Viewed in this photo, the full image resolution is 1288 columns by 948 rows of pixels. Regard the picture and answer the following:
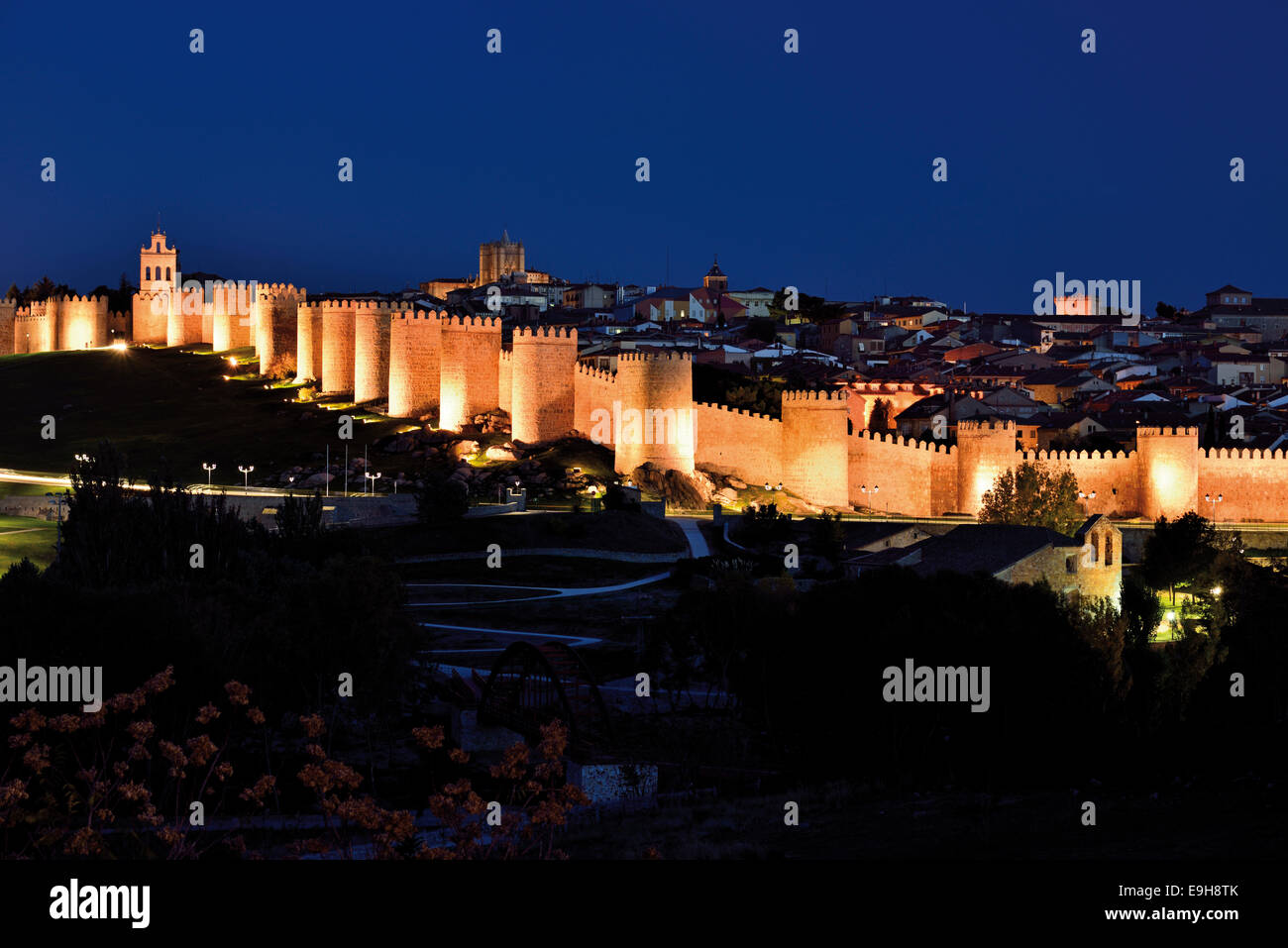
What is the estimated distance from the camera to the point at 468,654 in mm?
31828

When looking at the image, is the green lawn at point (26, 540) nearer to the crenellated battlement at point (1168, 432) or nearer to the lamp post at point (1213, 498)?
the crenellated battlement at point (1168, 432)

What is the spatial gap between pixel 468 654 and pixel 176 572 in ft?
19.2

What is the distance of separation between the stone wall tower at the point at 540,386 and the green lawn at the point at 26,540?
14184 mm

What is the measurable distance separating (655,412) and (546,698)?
22.4 meters

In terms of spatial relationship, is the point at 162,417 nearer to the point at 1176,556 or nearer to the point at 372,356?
the point at 372,356

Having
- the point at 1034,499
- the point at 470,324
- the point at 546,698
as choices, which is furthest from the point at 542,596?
the point at 470,324

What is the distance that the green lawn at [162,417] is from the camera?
52.6 metres

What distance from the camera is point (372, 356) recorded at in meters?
58.1

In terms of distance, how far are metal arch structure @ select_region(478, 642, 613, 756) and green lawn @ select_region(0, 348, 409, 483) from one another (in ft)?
64.1

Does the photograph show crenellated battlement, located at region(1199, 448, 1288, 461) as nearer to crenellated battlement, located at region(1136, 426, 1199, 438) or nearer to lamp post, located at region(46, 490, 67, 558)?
Answer: crenellated battlement, located at region(1136, 426, 1199, 438)

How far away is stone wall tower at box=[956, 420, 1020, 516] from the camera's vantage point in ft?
159

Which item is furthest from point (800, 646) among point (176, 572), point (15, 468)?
point (15, 468)
